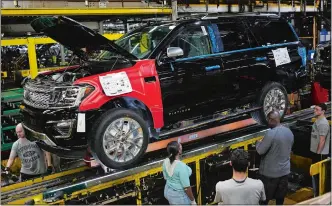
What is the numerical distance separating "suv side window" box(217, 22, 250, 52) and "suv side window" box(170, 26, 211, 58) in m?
0.32

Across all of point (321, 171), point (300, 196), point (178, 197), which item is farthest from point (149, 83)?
point (300, 196)

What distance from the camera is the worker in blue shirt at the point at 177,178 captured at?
3.71m

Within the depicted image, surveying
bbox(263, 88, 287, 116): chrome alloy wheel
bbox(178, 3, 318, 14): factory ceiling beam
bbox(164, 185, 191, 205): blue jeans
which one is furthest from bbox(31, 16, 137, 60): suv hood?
bbox(178, 3, 318, 14): factory ceiling beam

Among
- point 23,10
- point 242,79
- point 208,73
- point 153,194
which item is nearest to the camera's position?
point 153,194

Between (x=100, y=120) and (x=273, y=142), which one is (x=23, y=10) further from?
(x=273, y=142)

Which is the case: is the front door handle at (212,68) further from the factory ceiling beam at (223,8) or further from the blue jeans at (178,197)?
the factory ceiling beam at (223,8)

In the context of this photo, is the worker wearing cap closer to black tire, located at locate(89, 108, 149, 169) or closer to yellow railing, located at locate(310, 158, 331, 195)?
black tire, located at locate(89, 108, 149, 169)

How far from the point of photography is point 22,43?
725 centimetres

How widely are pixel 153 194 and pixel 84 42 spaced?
6.73 ft

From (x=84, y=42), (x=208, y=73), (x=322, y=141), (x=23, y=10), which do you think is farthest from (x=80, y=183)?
(x=23, y=10)

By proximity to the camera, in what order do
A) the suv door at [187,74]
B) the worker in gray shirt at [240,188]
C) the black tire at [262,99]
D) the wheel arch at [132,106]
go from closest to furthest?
the worker in gray shirt at [240,188]
the wheel arch at [132,106]
the suv door at [187,74]
the black tire at [262,99]

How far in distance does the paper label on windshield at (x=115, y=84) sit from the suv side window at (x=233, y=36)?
5.64ft

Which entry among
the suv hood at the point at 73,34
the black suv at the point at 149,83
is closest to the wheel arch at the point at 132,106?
the black suv at the point at 149,83

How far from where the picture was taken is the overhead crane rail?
3787 mm
